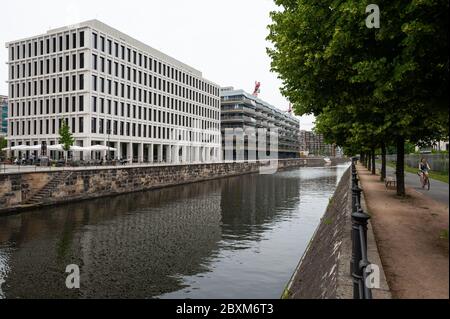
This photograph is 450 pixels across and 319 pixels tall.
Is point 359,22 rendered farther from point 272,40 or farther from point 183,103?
point 183,103

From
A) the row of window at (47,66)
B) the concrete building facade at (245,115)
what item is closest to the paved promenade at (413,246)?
the row of window at (47,66)

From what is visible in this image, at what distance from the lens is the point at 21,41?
58031 millimetres

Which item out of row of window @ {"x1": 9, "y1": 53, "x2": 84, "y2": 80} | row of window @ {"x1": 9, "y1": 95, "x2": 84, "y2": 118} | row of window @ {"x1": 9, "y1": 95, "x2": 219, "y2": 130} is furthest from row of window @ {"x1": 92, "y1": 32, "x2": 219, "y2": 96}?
row of window @ {"x1": 9, "y1": 95, "x2": 84, "y2": 118}

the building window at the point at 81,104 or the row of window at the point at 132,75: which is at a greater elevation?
the row of window at the point at 132,75

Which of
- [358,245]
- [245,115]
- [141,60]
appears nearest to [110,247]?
[358,245]

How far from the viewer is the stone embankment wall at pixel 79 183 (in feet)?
72.5

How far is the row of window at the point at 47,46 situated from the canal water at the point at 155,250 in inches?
1475

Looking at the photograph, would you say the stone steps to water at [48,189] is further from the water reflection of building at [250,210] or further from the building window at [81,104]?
the building window at [81,104]

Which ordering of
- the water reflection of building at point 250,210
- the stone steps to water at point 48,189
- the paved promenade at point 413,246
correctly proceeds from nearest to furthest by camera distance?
the paved promenade at point 413,246, the water reflection of building at point 250,210, the stone steps to water at point 48,189

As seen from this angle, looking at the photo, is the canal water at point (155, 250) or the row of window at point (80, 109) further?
the row of window at point (80, 109)

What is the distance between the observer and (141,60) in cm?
6147

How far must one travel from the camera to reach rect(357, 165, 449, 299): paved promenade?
2.36 meters

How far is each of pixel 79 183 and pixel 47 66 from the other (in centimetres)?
3786
